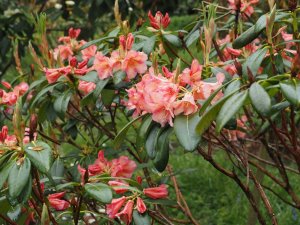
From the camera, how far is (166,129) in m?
1.32

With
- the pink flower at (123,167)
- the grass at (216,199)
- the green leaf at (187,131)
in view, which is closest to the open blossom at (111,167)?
the pink flower at (123,167)

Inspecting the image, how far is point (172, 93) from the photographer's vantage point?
1295 mm

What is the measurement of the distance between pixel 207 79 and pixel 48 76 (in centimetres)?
52

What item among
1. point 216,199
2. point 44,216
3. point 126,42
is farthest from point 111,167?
point 216,199

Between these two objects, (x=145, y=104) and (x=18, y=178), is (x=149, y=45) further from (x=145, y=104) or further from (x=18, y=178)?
(x=18, y=178)

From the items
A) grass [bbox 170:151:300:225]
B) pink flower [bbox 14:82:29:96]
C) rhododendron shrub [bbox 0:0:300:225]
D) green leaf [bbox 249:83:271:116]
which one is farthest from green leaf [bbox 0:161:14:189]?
grass [bbox 170:151:300:225]

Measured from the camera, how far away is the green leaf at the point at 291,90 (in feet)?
3.44

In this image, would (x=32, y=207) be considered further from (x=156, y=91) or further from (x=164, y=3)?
(x=164, y=3)

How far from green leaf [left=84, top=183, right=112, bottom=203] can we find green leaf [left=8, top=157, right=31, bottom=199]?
0.15 meters

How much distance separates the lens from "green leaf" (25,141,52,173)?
123 centimetres

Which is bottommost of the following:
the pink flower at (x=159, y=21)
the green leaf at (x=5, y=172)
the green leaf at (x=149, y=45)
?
the green leaf at (x=149, y=45)

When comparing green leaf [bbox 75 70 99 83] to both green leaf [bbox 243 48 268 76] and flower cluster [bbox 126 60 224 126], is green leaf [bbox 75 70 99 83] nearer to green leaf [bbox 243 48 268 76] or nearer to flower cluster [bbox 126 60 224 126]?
flower cluster [bbox 126 60 224 126]

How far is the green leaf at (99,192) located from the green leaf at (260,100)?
410 mm

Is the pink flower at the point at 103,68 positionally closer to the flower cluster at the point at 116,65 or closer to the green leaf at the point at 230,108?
the flower cluster at the point at 116,65
